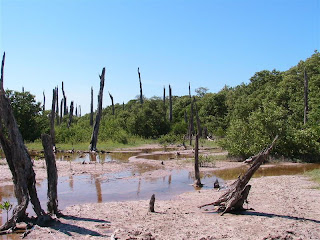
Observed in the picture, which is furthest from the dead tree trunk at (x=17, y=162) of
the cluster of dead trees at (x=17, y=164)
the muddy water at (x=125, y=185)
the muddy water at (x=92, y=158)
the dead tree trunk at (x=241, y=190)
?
the muddy water at (x=92, y=158)

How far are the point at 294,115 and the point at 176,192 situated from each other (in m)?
24.6

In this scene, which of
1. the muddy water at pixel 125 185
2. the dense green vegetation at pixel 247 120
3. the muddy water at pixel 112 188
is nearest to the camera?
the muddy water at pixel 112 188

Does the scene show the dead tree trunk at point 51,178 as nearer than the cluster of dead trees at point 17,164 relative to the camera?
No

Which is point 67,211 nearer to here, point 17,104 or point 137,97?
point 17,104

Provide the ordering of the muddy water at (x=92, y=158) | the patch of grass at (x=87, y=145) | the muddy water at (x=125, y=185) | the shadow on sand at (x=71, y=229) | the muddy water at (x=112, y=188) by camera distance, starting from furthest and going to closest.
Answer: the patch of grass at (x=87, y=145), the muddy water at (x=92, y=158), the muddy water at (x=125, y=185), the muddy water at (x=112, y=188), the shadow on sand at (x=71, y=229)

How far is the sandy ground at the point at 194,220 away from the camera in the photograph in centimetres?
793

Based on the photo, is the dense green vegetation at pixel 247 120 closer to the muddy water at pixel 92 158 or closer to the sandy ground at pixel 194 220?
the muddy water at pixel 92 158

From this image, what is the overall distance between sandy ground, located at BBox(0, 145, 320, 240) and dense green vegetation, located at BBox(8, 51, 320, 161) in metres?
10.4

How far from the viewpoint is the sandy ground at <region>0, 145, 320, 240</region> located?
793 centimetres

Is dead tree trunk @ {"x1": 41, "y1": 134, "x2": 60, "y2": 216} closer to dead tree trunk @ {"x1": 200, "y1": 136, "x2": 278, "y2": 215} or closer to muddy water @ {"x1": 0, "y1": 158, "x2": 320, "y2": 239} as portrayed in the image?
muddy water @ {"x1": 0, "y1": 158, "x2": 320, "y2": 239}

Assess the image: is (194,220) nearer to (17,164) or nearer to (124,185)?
(17,164)

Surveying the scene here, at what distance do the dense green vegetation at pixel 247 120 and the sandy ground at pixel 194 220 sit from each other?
1038cm

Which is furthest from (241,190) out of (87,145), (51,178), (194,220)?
(87,145)

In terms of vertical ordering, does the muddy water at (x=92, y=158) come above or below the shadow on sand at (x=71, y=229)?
above
